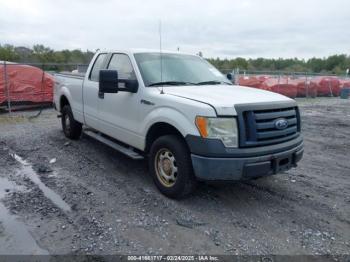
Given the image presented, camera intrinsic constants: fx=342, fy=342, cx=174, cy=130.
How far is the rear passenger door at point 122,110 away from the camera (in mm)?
5043

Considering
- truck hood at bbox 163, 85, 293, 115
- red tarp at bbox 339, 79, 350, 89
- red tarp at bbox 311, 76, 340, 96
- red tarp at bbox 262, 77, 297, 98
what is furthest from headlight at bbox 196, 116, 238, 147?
red tarp at bbox 339, 79, 350, 89

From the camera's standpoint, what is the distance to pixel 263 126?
4.05m

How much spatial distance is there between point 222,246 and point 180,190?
3.41 feet

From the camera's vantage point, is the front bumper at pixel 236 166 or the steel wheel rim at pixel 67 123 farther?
the steel wheel rim at pixel 67 123

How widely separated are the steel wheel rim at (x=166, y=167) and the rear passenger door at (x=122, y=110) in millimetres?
551

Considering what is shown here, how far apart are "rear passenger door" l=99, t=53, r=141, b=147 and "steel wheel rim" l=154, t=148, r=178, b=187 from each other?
1.81 feet

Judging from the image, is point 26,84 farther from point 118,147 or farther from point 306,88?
point 306,88

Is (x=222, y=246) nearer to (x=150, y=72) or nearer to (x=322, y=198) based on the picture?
(x=322, y=198)

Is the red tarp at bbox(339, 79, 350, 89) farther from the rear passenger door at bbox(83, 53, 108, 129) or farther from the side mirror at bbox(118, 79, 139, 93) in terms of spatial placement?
the side mirror at bbox(118, 79, 139, 93)

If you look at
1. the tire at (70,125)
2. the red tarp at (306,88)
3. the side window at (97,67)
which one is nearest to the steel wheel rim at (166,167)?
the side window at (97,67)

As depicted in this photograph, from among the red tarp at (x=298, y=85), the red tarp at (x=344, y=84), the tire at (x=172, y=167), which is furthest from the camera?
the red tarp at (x=344, y=84)

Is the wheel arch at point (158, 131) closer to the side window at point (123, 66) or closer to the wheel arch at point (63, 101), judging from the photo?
the side window at point (123, 66)

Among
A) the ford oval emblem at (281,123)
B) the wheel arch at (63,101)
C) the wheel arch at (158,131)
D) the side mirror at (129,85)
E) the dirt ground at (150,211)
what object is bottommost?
the dirt ground at (150,211)

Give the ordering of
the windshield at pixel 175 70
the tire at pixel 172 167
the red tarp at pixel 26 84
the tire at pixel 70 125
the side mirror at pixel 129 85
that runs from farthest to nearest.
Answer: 1. the red tarp at pixel 26 84
2. the tire at pixel 70 125
3. the windshield at pixel 175 70
4. the side mirror at pixel 129 85
5. the tire at pixel 172 167
